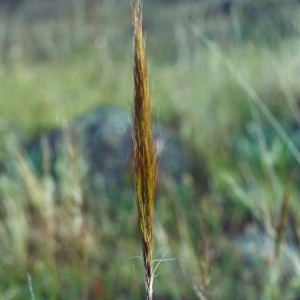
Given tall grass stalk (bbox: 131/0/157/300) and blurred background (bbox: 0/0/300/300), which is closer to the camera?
tall grass stalk (bbox: 131/0/157/300)

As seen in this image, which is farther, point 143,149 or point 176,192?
point 176,192

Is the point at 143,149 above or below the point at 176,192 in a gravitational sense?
above

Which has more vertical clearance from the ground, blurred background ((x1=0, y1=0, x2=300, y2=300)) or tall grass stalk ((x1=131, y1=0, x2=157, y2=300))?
tall grass stalk ((x1=131, y1=0, x2=157, y2=300))

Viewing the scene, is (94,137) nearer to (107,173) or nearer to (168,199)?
(107,173)

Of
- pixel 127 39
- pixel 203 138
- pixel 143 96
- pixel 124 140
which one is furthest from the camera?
pixel 127 39

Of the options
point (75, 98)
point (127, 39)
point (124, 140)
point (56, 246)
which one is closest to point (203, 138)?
point (124, 140)
